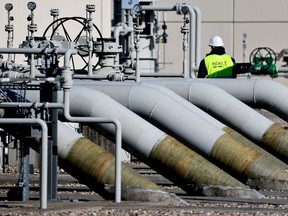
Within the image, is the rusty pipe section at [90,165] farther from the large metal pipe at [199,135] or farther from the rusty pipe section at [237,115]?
the rusty pipe section at [237,115]

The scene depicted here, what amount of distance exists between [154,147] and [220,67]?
7.37 metres

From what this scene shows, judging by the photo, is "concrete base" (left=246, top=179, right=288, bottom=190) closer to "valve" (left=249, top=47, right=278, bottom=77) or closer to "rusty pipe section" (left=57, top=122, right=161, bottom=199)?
"rusty pipe section" (left=57, top=122, right=161, bottom=199)

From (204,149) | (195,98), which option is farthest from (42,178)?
(195,98)

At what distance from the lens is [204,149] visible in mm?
15688

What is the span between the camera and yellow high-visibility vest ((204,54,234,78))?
858 inches

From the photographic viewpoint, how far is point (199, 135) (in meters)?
15.6

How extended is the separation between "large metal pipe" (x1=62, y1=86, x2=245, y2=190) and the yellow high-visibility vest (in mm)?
6927

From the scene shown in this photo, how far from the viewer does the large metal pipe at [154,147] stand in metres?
14.7

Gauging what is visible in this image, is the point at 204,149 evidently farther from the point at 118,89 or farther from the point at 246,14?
the point at 246,14

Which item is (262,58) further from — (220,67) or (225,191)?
(225,191)

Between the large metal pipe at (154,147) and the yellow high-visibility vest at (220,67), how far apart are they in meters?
6.93

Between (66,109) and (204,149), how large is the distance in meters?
2.75

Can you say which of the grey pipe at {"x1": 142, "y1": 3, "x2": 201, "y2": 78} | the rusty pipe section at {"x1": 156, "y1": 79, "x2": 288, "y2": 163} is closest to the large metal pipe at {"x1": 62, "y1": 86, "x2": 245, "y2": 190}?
the rusty pipe section at {"x1": 156, "y1": 79, "x2": 288, "y2": 163}

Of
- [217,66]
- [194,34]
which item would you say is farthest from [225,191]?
[194,34]
